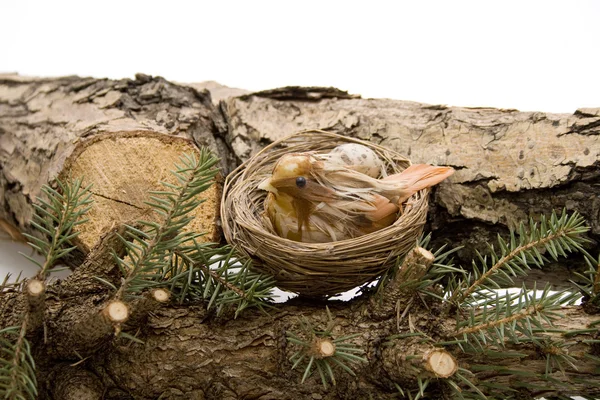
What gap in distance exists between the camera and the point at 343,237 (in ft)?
4.37

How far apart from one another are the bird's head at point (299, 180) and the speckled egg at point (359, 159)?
0.44ft

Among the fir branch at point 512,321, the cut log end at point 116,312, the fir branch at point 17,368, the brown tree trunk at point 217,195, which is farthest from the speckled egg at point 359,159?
the fir branch at point 17,368

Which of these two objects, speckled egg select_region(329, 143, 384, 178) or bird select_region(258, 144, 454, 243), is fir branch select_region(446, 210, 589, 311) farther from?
speckled egg select_region(329, 143, 384, 178)

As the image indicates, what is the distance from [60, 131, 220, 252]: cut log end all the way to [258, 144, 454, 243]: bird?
28cm

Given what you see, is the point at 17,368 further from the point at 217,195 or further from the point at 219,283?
the point at 217,195

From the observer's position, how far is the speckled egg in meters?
1.46

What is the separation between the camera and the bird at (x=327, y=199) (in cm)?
131

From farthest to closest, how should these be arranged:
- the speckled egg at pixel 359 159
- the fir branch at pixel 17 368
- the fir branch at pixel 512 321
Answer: the speckled egg at pixel 359 159
the fir branch at pixel 512 321
the fir branch at pixel 17 368

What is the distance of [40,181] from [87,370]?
797 millimetres

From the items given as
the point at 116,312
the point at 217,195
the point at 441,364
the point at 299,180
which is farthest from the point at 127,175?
the point at 441,364

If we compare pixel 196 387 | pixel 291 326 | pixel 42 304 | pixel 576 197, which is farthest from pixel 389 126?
pixel 42 304

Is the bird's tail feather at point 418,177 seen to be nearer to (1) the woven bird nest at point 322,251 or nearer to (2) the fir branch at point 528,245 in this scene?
(1) the woven bird nest at point 322,251

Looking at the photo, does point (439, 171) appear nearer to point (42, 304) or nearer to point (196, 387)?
point (196, 387)

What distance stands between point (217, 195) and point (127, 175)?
22cm
